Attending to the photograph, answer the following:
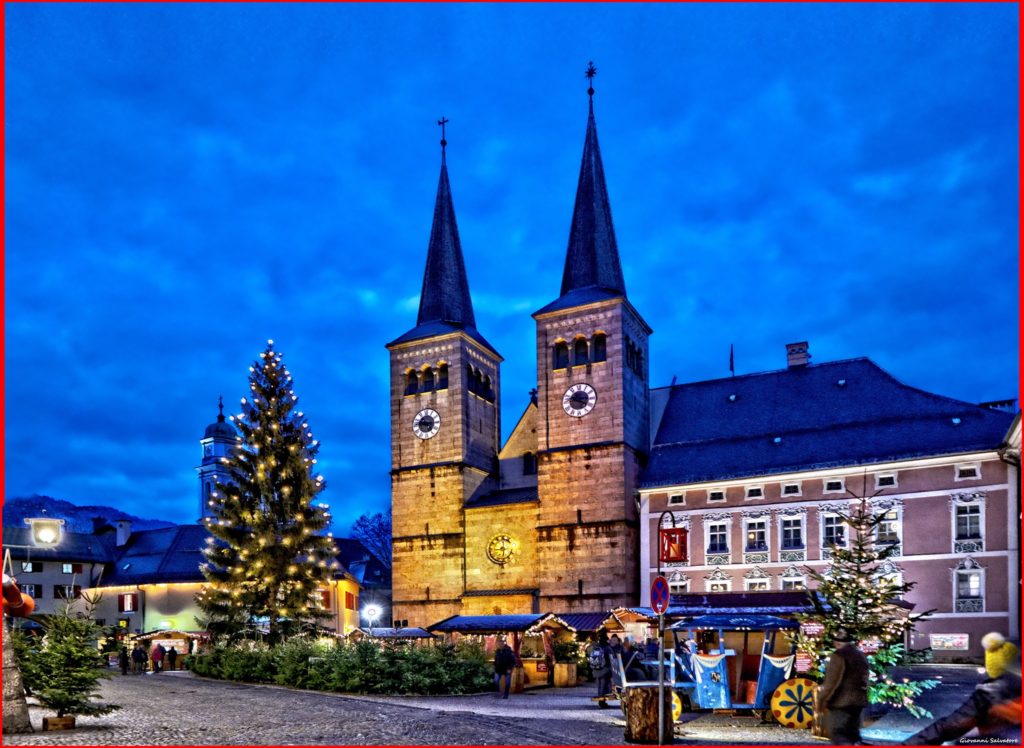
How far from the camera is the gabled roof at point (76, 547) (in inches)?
2422

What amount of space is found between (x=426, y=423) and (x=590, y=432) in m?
10.4

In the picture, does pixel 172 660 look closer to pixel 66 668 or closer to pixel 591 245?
pixel 66 668

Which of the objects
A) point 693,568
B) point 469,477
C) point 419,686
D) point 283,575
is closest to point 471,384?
point 469,477

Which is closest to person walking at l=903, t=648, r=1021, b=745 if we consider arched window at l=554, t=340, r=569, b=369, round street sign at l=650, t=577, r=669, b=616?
round street sign at l=650, t=577, r=669, b=616

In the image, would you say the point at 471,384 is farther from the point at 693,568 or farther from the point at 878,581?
the point at 878,581

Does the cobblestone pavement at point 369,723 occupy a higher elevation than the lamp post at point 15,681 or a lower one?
lower

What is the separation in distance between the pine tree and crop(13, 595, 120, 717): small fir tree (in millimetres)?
16465

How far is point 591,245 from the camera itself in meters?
49.1

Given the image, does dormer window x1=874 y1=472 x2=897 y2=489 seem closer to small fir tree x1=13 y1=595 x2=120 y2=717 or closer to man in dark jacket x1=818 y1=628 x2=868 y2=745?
man in dark jacket x1=818 y1=628 x2=868 y2=745

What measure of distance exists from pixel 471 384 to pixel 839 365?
64.4ft

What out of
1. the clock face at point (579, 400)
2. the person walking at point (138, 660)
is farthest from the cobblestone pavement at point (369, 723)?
the clock face at point (579, 400)

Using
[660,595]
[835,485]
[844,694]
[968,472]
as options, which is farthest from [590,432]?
[844,694]

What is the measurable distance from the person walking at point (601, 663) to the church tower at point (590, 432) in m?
3.73

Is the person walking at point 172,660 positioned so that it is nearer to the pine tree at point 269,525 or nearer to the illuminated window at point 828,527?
the pine tree at point 269,525
